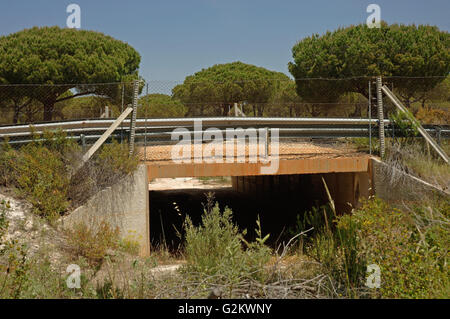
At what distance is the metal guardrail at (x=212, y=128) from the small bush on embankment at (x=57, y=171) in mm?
553

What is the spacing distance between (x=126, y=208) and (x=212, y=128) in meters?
3.92

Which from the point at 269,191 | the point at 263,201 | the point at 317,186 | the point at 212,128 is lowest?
the point at 263,201

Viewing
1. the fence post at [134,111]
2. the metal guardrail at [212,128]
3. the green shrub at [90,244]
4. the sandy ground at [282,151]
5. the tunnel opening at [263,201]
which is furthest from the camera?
the tunnel opening at [263,201]

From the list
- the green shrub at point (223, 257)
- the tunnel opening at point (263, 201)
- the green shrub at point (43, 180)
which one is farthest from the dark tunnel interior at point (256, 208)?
the green shrub at point (223, 257)

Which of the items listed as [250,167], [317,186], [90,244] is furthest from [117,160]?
[317,186]

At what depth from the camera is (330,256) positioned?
5211mm

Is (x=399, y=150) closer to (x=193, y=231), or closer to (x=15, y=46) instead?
(x=193, y=231)

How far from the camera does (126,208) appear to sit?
8734mm

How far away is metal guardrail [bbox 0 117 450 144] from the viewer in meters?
9.74

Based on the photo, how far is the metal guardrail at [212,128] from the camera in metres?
9.74

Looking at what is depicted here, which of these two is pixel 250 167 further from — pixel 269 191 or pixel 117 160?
pixel 269 191

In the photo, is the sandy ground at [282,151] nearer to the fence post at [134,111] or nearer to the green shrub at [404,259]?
the fence post at [134,111]

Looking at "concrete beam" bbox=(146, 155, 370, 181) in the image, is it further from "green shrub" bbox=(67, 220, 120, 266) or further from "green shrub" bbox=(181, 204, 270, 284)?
"green shrub" bbox=(181, 204, 270, 284)

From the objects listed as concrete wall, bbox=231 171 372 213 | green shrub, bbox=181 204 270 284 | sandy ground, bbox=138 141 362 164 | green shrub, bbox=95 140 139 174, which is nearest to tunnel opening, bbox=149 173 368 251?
concrete wall, bbox=231 171 372 213
